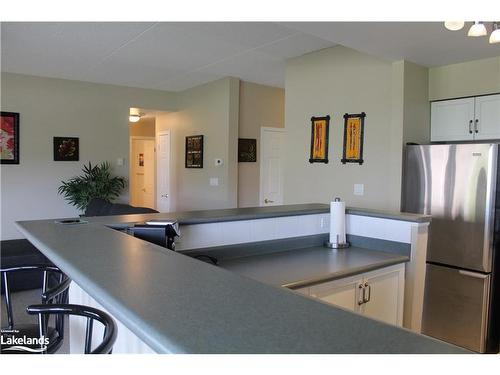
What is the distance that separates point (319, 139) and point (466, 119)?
55.6 inches

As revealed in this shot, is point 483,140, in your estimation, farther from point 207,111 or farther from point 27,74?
point 27,74

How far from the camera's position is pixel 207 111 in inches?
248

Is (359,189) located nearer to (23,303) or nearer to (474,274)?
(474,274)

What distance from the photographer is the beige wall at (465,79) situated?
3541mm

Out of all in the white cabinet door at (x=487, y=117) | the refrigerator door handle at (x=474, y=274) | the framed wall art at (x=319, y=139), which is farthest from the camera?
the framed wall art at (x=319, y=139)

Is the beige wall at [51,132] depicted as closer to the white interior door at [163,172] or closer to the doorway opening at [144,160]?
the white interior door at [163,172]

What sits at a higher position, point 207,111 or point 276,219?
point 207,111

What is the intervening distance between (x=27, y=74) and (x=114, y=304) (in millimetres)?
5909

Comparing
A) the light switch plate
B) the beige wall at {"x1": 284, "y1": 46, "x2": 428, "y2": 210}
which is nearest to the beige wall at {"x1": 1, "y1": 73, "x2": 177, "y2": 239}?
the beige wall at {"x1": 284, "y1": 46, "x2": 428, "y2": 210}

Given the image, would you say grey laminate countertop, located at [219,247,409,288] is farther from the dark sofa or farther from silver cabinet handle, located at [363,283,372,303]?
the dark sofa

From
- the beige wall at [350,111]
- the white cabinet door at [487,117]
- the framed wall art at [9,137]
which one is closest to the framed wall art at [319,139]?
the beige wall at [350,111]

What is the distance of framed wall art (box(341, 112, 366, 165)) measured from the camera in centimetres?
406

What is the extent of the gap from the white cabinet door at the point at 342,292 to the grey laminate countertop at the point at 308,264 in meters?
0.04
